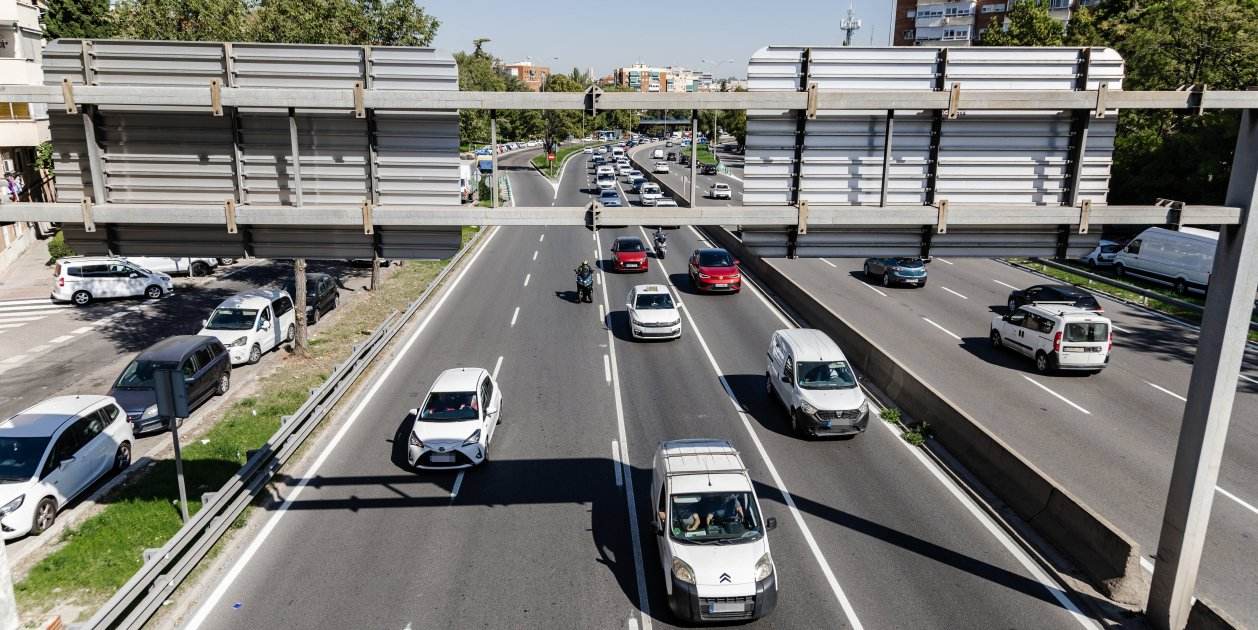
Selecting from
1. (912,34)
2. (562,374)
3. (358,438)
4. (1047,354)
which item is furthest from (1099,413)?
(912,34)

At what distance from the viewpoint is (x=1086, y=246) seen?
30.7 ft

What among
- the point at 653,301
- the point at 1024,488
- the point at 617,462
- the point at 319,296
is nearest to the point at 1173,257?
the point at 653,301

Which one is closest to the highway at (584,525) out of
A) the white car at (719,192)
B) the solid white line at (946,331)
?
the solid white line at (946,331)

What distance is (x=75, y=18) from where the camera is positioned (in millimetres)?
56031

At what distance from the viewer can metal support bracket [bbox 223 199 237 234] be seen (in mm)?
8625

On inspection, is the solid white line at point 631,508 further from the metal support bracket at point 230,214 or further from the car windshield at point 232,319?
the car windshield at point 232,319

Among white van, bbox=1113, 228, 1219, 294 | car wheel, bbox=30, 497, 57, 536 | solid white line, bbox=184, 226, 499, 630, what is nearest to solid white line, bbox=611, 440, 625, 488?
solid white line, bbox=184, 226, 499, 630

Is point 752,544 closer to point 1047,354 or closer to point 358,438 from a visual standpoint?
point 358,438

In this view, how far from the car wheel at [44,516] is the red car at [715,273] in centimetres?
2354

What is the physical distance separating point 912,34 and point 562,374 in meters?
104

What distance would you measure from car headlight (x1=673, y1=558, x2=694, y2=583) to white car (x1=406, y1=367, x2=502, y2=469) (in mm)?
6102

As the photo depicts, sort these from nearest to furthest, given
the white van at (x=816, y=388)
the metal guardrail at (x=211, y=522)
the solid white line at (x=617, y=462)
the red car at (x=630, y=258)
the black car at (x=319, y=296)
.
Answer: the metal guardrail at (x=211, y=522) → the solid white line at (x=617, y=462) → the white van at (x=816, y=388) → the black car at (x=319, y=296) → the red car at (x=630, y=258)

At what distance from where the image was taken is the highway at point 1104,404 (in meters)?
13.2

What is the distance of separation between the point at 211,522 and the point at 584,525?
21.1 feet
